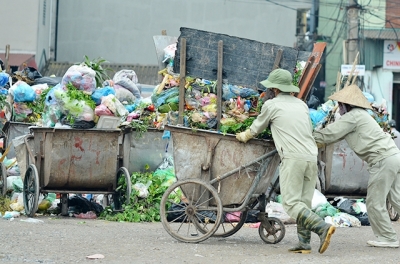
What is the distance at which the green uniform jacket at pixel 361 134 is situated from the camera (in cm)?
770

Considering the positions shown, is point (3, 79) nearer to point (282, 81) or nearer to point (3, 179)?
point (3, 179)

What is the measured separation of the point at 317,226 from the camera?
6980mm

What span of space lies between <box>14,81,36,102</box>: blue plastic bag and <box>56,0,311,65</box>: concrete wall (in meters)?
18.8

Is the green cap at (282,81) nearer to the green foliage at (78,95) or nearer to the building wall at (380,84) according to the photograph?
the green foliage at (78,95)

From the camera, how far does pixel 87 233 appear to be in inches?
323

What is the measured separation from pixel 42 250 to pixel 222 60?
2520 mm

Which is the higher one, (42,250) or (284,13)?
(284,13)

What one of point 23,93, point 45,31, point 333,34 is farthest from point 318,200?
point 333,34

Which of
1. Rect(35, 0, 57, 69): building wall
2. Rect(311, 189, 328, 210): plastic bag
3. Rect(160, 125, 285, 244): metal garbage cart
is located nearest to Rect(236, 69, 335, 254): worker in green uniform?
Rect(160, 125, 285, 244): metal garbage cart

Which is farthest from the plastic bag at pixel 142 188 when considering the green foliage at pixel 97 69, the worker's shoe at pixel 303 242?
the worker's shoe at pixel 303 242

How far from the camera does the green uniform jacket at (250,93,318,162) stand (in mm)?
7223

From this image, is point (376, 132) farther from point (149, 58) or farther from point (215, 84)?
point (149, 58)

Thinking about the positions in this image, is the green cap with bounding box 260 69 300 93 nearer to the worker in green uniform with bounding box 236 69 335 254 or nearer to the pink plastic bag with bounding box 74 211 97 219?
the worker in green uniform with bounding box 236 69 335 254

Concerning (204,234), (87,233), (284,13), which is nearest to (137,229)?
(87,233)
